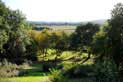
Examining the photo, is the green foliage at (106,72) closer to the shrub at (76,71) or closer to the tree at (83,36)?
the shrub at (76,71)

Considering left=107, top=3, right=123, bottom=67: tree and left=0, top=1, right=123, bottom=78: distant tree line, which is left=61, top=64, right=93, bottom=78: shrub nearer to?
left=0, top=1, right=123, bottom=78: distant tree line

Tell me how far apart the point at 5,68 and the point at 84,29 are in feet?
92.5

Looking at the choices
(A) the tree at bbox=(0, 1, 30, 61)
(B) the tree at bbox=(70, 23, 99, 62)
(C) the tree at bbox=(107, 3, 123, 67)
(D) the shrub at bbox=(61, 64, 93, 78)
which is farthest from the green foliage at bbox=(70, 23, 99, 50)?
(C) the tree at bbox=(107, 3, 123, 67)

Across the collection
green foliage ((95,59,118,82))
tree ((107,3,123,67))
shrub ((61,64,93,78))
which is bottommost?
shrub ((61,64,93,78))

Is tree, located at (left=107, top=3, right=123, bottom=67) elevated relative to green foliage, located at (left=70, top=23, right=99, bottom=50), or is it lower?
elevated

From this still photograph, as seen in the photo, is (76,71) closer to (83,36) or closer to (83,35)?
(83,36)

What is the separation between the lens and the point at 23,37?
Result: 2237 inches

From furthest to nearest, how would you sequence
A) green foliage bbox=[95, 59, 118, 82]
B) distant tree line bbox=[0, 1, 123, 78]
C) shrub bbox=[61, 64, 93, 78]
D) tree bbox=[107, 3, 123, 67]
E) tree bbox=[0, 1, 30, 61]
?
tree bbox=[0, 1, 30, 61]
shrub bbox=[61, 64, 93, 78]
distant tree line bbox=[0, 1, 123, 78]
tree bbox=[107, 3, 123, 67]
green foliage bbox=[95, 59, 118, 82]

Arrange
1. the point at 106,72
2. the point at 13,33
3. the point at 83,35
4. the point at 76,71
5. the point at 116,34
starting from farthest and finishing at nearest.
→ 1. the point at 83,35
2. the point at 13,33
3. the point at 76,71
4. the point at 116,34
5. the point at 106,72

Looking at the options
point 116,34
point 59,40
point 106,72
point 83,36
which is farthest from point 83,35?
point 106,72

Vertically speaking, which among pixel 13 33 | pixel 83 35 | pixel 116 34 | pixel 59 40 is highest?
pixel 116 34

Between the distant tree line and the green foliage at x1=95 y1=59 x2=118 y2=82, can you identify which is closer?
the green foliage at x1=95 y1=59 x2=118 y2=82

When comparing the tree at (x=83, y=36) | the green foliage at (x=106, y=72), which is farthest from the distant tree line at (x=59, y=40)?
the green foliage at (x=106, y=72)

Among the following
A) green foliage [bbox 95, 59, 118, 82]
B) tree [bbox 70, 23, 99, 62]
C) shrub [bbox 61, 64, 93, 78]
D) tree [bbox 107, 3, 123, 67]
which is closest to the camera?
green foliage [bbox 95, 59, 118, 82]
